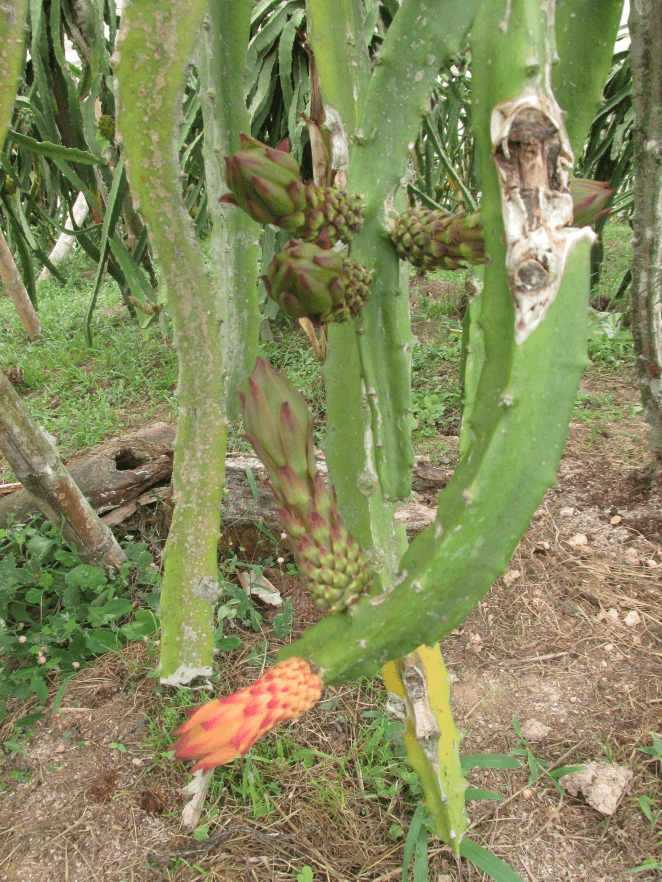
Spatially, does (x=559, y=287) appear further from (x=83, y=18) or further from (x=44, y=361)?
(x=44, y=361)

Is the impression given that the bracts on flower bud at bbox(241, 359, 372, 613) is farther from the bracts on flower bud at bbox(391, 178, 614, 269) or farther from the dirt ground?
the dirt ground

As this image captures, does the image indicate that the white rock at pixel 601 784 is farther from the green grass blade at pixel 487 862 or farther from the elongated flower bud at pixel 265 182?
the elongated flower bud at pixel 265 182

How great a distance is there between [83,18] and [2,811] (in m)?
2.22

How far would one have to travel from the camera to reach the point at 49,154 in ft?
3.62

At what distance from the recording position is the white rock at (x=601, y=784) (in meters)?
1.05

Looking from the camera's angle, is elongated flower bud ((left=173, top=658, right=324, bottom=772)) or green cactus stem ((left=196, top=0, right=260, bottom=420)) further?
green cactus stem ((left=196, top=0, right=260, bottom=420))

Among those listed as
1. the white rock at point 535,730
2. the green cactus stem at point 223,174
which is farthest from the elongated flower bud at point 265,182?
the white rock at point 535,730

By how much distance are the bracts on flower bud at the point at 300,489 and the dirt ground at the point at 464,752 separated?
665mm

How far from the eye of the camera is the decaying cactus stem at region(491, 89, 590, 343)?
53 cm

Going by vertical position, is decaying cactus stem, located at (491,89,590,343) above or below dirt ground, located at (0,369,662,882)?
above

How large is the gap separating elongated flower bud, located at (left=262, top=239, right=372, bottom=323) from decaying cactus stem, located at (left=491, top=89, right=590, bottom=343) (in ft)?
0.60

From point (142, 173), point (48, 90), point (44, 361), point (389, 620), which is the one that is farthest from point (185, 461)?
point (44, 361)

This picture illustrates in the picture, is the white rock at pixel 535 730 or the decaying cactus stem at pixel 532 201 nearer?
the decaying cactus stem at pixel 532 201

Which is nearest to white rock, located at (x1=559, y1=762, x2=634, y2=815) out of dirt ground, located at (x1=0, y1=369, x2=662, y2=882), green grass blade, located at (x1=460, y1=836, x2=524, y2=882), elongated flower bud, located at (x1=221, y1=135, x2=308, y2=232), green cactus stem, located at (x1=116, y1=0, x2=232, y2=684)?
dirt ground, located at (x1=0, y1=369, x2=662, y2=882)
